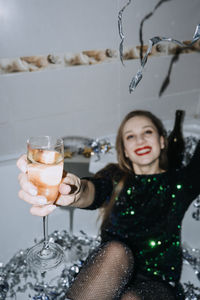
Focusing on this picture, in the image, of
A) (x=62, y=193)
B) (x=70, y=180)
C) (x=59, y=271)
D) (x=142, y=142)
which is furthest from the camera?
Answer: (x=59, y=271)

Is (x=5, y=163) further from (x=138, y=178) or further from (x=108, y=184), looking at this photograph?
(x=138, y=178)

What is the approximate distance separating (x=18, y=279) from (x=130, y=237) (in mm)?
573

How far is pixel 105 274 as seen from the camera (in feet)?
3.66

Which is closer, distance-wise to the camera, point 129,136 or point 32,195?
point 32,195

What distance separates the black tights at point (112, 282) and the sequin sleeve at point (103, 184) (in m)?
0.17

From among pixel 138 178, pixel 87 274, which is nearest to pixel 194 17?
pixel 138 178

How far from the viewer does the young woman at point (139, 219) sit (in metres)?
1.12

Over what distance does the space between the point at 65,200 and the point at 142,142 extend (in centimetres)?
43

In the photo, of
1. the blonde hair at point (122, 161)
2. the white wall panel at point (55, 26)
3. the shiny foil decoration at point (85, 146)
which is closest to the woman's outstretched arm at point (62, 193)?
the blonde hair at point (122, 161)

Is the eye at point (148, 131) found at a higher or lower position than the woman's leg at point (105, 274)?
higher

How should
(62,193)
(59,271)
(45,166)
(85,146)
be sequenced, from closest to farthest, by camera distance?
(45,166) < (62,193) < (59,271) < (85,146)

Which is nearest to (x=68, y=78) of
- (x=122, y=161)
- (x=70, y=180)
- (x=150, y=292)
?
(x=122, y=161)

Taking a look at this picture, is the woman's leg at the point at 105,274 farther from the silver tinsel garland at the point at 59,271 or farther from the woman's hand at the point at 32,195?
the woman's hand at the point at 32,195

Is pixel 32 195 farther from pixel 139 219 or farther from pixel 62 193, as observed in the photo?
pixel 139 219
